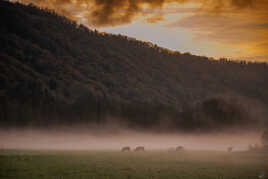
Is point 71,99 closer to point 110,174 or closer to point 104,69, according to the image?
point 104,69

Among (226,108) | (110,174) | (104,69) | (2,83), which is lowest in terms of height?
(110,174)

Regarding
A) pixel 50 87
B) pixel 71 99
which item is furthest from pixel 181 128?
pixel 50 87

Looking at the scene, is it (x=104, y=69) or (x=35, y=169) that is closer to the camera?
(x=35, y=169)

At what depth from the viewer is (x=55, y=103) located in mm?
121062

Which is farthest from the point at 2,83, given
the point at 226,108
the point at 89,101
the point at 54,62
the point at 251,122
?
the point at 251,122

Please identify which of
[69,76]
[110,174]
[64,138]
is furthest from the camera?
[69,76]

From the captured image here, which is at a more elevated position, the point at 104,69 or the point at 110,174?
the point at 104,69

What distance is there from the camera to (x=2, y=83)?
130375mm

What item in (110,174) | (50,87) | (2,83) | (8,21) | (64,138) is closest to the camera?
(110,174)

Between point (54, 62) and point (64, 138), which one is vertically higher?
point (54, 62)

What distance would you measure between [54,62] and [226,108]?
314 feet

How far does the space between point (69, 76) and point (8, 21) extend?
194ft

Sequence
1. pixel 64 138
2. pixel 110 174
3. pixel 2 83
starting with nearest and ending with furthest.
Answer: pixel 110 174, pixel 64 138, pixel 2 83

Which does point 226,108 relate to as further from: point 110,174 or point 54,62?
point 110,174
